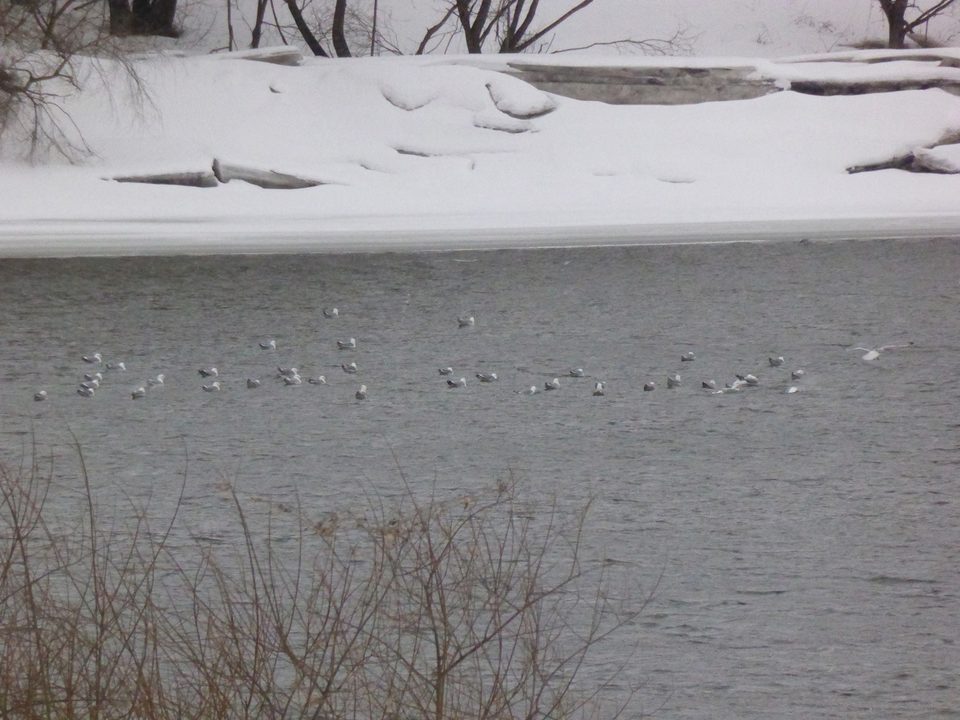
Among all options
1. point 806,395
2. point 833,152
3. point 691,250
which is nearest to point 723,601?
point 806,395

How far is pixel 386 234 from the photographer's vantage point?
13.4 metres

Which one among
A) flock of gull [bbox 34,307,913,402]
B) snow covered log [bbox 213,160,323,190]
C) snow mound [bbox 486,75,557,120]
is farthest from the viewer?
snow mound [bbox 486,75,557,120]

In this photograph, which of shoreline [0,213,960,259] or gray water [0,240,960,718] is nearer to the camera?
gray water [0,240,960,718]

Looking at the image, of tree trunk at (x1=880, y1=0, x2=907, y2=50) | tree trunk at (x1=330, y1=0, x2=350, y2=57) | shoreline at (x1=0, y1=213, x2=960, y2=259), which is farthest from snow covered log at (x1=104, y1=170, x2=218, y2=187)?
tree trunk at (x1=880, y1=0, x2=907, y2=50)

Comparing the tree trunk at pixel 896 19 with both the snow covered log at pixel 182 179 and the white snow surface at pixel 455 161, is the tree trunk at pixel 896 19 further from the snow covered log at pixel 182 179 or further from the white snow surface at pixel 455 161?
the snow covered log at pixel 182 179

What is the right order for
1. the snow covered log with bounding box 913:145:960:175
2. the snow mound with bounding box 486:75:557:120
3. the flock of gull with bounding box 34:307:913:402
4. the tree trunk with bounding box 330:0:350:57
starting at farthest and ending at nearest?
the tree trunk with bounding box 330:0:350:57, the snow mound with bounding box 486:75:557:120, the snow covered log with bounding box 913:145:960:175, the flock of gull with bounding box 34:307:913:402

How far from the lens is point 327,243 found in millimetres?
12531

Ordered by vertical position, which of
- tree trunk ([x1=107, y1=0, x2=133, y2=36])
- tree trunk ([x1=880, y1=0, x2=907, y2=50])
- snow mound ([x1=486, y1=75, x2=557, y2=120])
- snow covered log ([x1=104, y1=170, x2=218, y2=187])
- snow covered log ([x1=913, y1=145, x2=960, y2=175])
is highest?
tree trunk ([x1=880, y1=0, x2=907, y2=50])

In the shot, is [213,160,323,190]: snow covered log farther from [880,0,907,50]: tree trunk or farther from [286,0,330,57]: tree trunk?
[880,0,907,50]: tree trunk

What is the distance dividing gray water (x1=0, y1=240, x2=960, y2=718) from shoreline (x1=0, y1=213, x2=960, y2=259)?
0.92 m

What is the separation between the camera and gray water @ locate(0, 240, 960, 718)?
359 cm

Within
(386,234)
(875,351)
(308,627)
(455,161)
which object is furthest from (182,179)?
(308,627)

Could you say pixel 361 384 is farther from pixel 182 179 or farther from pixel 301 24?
pixel 301 24

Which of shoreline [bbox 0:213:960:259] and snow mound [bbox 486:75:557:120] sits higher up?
snow mound [bbox 486:75:557:120]
